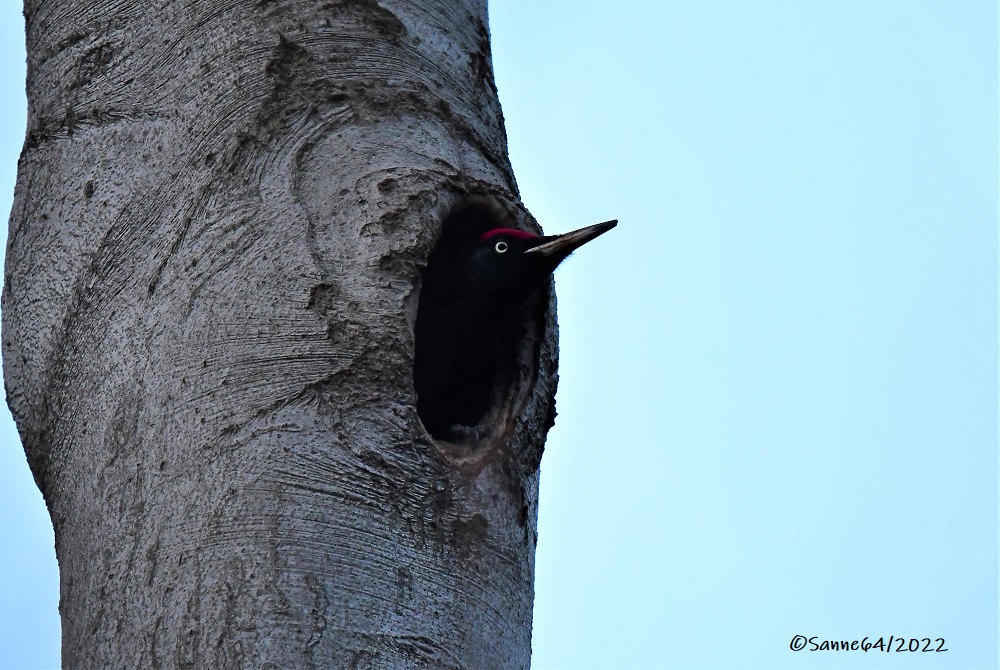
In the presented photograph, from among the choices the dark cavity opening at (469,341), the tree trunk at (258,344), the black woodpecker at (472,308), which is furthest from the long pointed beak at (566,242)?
the tree trunk at (258,344)

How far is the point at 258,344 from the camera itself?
228cm

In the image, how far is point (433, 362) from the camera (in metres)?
3.56

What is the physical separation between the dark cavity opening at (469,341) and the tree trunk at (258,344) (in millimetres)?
35

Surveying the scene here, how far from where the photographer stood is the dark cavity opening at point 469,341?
283 centimetres

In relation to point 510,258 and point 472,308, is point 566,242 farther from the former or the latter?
point 472,308

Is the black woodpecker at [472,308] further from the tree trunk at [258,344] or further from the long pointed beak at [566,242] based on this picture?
the tree trunk at [258,344]

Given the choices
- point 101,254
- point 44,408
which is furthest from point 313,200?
point 44,408

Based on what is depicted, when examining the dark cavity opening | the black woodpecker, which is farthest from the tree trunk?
the black woodpecker

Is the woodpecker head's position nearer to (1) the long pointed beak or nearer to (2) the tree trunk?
(1) the long pointed beak

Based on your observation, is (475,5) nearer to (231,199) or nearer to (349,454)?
(231,199)

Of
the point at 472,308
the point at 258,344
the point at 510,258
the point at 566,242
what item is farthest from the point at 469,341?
the point at 258,344

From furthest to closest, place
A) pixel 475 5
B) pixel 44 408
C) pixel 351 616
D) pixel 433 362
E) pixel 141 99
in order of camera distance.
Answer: pixel 433 362 → pixel 475 5 → pixel 141 99 → pixel 44 408 → pixel 351 616

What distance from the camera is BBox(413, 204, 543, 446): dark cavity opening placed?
112 inches

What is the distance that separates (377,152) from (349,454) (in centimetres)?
68
